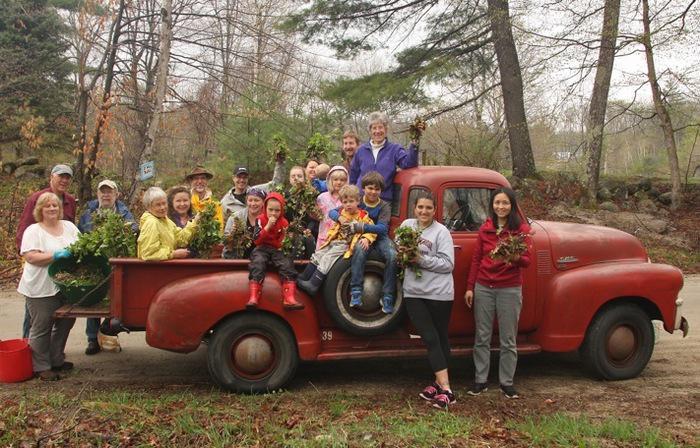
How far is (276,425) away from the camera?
150 inches

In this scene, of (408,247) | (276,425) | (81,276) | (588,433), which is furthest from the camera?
(81,276)

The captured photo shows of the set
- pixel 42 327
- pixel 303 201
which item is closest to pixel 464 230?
pixel 303 201

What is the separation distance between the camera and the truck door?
4.86 m

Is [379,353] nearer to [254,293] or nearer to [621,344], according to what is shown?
[254,293]

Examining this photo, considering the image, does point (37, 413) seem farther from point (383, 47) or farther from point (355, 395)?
point (383, 47)

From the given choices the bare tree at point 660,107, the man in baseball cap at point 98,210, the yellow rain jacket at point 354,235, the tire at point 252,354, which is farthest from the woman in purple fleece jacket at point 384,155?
the bare tree at point 660,107

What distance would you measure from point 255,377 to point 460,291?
1930 mm

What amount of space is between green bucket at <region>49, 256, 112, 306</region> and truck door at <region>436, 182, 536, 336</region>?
2.97 m

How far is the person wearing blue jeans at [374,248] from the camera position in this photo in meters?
4.48

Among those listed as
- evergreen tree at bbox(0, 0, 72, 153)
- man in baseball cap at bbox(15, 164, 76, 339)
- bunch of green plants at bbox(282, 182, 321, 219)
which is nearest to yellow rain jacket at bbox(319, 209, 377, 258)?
bunch of green plants at bbox(282, 182, 321, 219)

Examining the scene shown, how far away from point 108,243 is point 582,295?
13.7 feet

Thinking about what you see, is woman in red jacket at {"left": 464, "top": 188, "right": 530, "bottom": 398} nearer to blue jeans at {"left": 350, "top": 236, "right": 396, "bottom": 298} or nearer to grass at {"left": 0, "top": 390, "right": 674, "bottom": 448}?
grass at {"left": 0, "top": 390, "right": 674, "bottom": 448}

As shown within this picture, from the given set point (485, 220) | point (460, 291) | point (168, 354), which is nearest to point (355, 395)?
point (460, 291)

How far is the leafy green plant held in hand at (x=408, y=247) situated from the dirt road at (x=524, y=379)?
1.14 m
